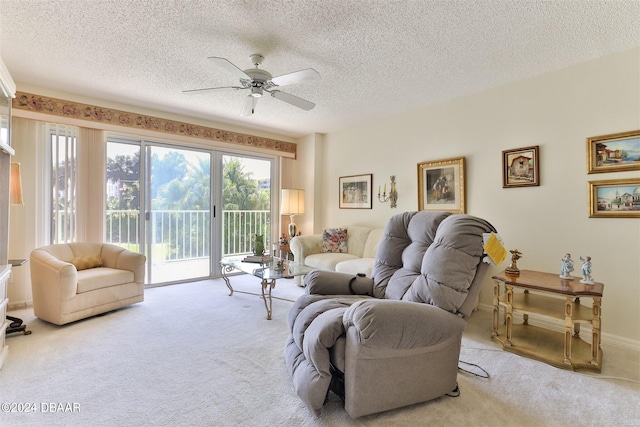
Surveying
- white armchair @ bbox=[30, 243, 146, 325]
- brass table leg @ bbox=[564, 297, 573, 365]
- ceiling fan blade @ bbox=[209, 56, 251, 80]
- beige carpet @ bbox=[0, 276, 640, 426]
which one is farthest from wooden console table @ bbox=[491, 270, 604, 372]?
white armchair @ bbox=[30, 243, 146, 325]

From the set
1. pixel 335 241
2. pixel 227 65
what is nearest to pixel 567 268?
pixel 335 241

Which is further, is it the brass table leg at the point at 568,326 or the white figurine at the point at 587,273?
the white figurine at the point at 587,273

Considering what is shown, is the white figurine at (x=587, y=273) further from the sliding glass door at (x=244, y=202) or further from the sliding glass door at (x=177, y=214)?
the sliding glass door at (x=177, y=214)

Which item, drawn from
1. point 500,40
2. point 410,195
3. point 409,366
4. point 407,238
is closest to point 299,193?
point 410,195

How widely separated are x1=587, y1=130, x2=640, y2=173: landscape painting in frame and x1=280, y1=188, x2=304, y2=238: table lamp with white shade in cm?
360

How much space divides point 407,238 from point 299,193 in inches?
120

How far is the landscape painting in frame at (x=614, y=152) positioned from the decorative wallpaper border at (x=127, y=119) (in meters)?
4.09

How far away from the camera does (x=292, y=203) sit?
16.1ft

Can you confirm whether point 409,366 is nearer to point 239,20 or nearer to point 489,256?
point 489,256

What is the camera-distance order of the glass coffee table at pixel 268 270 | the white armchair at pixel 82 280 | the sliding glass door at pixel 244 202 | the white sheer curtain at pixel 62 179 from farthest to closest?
1. the sliding glass door at pixel 244 202
2. the white sheer curtain at pixel 62 179
3. the glass coffee table at pixel 268 270
4. the white armchair at pixel 82 280

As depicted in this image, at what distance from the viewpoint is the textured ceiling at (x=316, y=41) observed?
1.93 m

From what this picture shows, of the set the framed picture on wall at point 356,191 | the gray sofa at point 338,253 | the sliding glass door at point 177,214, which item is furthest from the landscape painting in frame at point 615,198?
the sliding glass door at point 177,214

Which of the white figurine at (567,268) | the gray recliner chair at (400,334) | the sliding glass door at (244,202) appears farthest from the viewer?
the sliding glass door at (244,202)

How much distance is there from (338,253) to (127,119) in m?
3.23
